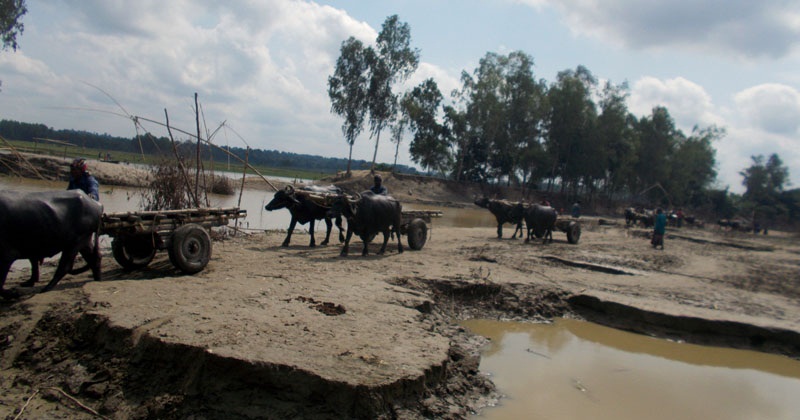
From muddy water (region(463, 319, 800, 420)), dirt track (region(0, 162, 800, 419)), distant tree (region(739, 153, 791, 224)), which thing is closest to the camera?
dirt track (region(0, 162, 800, 419))

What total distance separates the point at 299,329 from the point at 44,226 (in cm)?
304

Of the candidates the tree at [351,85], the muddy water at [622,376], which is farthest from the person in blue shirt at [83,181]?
the tree at [351,85]

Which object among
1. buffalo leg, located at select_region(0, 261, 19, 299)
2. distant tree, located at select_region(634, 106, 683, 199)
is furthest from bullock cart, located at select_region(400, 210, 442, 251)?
distant tree, located at select_region(634, 106, 683, 199)

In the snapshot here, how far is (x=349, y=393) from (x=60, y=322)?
10.1ft

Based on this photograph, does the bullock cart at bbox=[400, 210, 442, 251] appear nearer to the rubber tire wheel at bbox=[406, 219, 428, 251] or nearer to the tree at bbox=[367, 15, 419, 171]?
the rubber tire wheel at bbox=[406, 219, 428, 251]

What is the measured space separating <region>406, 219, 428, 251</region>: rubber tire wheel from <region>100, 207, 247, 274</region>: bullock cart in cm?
505

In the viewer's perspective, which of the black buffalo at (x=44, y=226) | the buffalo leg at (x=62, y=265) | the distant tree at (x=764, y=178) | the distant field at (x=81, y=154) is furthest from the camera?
the distant tree at (x=764, y=178)

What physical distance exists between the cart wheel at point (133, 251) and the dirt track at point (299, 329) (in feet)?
0.58

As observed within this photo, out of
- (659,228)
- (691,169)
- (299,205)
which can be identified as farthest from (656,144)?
(299,205)

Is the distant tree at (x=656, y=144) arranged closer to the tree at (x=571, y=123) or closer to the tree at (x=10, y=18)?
the tree at (x=571, y=123)

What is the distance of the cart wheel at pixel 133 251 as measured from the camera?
6.56m

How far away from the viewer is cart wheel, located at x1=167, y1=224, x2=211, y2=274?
634 centimetres

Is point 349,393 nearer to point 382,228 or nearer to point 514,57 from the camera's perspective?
point 382,228

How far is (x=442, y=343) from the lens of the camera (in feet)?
15.3
